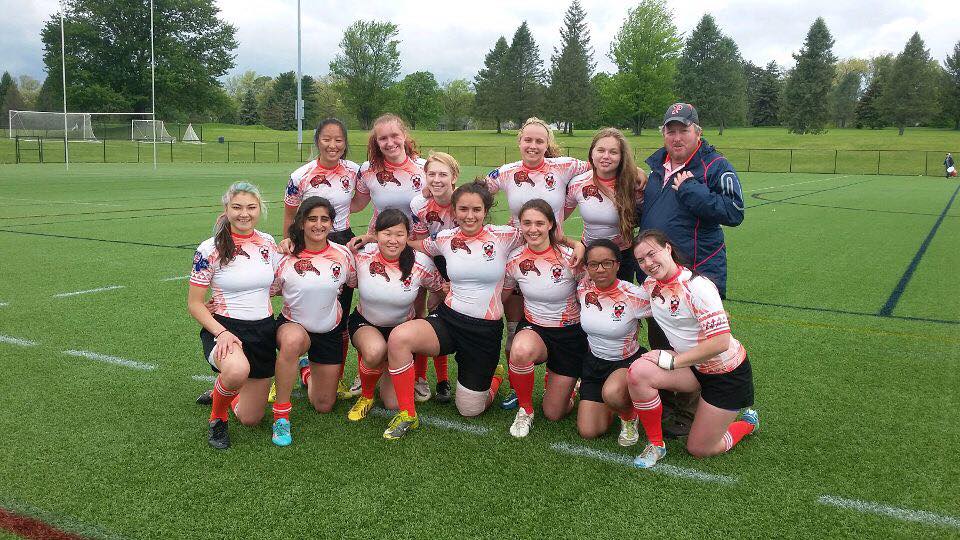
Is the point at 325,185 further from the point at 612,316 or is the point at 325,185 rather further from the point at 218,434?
the point at 612,316

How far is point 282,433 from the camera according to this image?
388 cm

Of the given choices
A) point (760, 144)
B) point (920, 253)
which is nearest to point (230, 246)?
point (920, 253)

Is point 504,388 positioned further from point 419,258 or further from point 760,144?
point 760,144

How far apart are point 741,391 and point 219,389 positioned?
275cm

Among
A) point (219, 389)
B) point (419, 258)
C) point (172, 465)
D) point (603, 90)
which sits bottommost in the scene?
point (172, 465)

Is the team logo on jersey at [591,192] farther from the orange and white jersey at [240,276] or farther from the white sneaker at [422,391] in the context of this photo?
the orange and white jersey at [240,276]

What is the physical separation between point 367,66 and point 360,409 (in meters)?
81.4

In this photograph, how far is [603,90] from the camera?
72500 mm

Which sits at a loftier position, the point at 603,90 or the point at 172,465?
the point at 603,90

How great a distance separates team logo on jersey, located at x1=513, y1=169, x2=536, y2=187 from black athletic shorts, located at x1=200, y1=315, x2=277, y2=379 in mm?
1792

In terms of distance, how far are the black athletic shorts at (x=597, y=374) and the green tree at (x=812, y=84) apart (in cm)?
6857

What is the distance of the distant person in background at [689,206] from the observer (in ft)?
13.0

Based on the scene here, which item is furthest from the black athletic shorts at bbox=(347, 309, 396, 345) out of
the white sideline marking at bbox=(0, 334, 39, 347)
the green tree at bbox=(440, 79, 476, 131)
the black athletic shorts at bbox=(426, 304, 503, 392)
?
the green tree at bbox=(440, 79, 476, 131)

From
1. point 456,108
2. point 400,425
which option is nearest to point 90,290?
point 400,425
